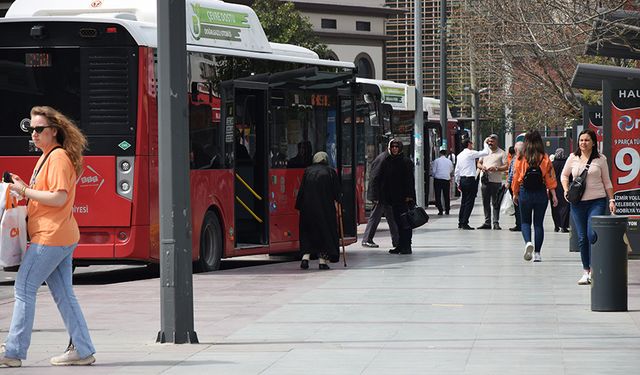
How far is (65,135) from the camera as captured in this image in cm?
966

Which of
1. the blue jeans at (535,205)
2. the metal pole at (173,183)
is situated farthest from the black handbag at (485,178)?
the metal pole at (173,183)

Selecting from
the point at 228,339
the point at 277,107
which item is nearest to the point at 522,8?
the point at 277,107

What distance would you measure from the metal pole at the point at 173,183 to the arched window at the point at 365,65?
7457 cm

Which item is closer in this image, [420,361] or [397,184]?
[420,361]

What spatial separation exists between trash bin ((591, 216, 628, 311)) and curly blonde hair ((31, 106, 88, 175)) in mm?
5427

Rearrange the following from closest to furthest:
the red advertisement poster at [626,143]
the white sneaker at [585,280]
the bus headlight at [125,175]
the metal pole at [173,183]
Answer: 1. the metal pole at [173,183]
2. the white sneaker at [585,280]
3. the bus headlight at [125,175]
4. the red advertisement poster at [626,143]

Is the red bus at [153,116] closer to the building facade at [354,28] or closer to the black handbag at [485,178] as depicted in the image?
the black handbag at [485,178]

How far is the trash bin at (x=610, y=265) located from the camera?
513 inches

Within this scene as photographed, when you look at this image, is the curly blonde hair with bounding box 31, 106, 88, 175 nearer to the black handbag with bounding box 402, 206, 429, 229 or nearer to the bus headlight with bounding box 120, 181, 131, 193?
the bus headlight with bounding box 120, 181, 131, 193

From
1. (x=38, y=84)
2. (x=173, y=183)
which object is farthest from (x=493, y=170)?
(x=173, y=183)

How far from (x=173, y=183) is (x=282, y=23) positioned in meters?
53.6

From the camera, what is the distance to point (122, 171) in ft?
54.4

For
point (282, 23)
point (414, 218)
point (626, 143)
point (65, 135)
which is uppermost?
point (282, 23)

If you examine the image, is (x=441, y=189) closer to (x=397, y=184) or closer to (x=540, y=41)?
(x=540, y=41)
